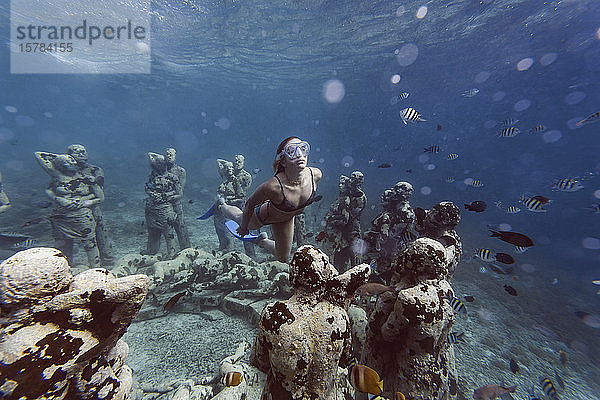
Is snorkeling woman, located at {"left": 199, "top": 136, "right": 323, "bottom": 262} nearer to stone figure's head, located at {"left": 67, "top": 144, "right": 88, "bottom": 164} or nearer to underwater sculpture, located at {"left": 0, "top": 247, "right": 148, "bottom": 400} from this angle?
underwater sculpture, located at {"left": 0, "top": 247, "right": 148, "bottom": 400}

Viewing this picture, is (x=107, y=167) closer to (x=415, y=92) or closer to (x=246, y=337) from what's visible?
(x=246, y=337)

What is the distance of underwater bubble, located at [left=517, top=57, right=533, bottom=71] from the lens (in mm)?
22678

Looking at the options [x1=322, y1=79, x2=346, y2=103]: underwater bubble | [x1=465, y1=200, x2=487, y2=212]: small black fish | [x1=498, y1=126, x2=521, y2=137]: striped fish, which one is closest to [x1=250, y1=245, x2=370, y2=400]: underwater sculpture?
[x1=465, y1=200, x2=487, y2=212]: small black fish

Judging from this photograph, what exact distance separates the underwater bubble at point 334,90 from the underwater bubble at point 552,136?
41860 mm

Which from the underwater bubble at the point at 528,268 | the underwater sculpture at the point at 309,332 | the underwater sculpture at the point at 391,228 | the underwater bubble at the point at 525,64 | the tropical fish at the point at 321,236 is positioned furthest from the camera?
the underwater bubble at the point at 525,64

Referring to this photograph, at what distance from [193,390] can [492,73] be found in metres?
37.3

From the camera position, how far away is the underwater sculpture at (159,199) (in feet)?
27.0

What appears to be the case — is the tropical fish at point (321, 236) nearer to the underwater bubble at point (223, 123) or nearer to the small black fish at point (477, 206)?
the small black fish at point (477, 206)

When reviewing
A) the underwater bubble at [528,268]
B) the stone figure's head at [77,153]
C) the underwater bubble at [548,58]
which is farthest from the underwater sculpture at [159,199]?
the underwater bubble at [548,58]

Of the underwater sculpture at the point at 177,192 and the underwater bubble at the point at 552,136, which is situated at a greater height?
the underwater bubble at the point at 552,136

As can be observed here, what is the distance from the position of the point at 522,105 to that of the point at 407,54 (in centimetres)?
2489

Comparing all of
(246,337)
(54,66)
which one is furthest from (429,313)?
(54,66)

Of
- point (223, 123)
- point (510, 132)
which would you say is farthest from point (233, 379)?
point (223, 123)

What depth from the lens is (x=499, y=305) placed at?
859 cm
